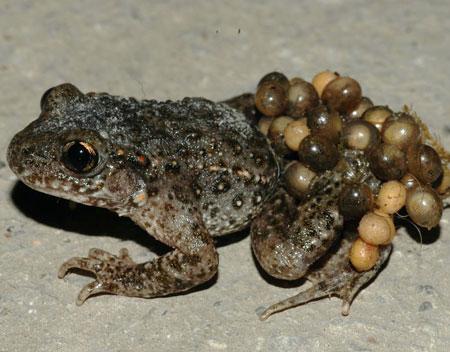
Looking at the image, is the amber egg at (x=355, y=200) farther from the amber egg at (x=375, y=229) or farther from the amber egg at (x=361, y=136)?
the amber egg at (x=361, y=136)

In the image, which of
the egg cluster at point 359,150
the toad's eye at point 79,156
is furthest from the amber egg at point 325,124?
the toad's eye at point 79,156

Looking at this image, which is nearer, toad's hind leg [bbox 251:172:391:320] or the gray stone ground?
the gray stone ground

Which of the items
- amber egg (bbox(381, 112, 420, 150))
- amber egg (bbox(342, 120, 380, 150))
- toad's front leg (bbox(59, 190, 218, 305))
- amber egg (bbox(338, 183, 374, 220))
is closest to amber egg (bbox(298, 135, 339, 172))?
amber egg (bbox(342, 120, 380, 150))

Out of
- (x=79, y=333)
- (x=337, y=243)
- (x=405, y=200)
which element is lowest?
(x=79, y=333)

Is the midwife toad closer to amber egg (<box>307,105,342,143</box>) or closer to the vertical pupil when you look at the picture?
the vertical pupil

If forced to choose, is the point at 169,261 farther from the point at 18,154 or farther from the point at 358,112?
the point at 358,112

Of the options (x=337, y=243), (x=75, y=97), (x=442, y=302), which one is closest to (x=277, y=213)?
(x=337, y=243)

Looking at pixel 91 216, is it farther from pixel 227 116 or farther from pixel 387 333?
pixel 387 333
